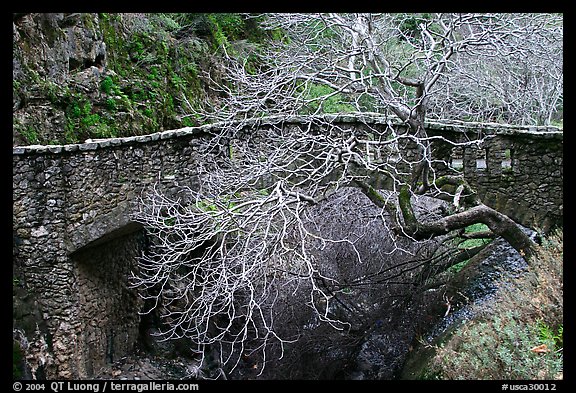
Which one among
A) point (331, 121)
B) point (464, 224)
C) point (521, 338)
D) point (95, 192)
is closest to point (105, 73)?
point (95, 192)

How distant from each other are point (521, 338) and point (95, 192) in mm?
6038

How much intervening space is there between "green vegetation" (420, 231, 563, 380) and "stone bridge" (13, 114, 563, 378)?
1677 millimetres

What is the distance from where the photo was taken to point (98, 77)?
970 cm

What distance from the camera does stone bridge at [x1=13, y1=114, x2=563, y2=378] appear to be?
7281 mm

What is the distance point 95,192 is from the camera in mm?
7754

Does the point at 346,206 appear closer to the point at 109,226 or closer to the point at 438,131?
the point at 438,131

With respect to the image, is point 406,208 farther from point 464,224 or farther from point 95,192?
point 95,192

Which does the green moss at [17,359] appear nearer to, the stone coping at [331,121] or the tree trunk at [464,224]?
the stone coping at [331,121]

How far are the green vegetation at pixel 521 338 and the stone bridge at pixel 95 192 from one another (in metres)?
1.68

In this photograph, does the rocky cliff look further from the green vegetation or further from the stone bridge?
the green vegetation

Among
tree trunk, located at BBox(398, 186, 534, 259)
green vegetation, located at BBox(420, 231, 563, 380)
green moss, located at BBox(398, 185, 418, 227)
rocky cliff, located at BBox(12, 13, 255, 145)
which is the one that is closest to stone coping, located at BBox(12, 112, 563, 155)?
rocky cliff, located at BBox(12, 13, 255, 145)

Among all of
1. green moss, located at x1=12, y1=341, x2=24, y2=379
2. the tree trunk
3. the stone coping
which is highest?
the stone coping

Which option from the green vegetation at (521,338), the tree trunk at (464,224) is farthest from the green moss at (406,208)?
the green vegetation at (521,338)

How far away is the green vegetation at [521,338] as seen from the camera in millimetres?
4098
